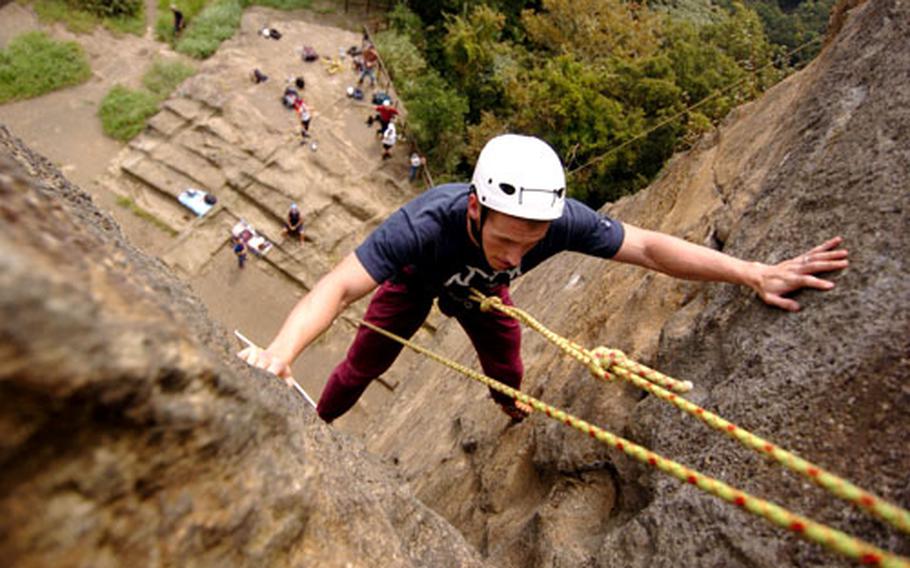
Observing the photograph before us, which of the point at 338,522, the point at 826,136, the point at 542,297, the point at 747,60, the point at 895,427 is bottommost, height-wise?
the point at 747,60

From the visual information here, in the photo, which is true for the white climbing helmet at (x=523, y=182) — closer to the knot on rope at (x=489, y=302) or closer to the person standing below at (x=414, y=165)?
the knot on rope at (x=489, y=302)

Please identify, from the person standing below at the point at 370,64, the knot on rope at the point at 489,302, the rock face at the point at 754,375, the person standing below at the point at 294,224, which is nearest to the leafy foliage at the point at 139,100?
the person standing below at the point at 370,64

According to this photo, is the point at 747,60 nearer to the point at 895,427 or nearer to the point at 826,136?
the point at 826,136

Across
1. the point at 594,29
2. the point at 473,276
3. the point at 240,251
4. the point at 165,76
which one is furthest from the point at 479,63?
the point at 473,276

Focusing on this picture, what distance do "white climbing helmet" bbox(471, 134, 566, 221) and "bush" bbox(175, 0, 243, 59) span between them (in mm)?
17665

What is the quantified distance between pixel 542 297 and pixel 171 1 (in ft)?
61.9

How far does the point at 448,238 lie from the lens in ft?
10.1

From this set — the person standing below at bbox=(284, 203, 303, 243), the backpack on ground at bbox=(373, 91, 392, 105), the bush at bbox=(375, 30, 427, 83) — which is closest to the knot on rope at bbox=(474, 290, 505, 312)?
the person standing below at bbox=(284, 203, 303, 243)

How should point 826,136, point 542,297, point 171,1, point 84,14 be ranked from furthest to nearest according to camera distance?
point 171,1, point 84,14, point 542,297, point 826,136

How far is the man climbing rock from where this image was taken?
232cm

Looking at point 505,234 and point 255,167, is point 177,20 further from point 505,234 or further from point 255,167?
point 505,234

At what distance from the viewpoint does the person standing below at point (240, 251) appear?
1271cm

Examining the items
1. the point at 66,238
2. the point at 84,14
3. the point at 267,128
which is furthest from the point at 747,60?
the point at 66,238

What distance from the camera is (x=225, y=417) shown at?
4.21 ft
